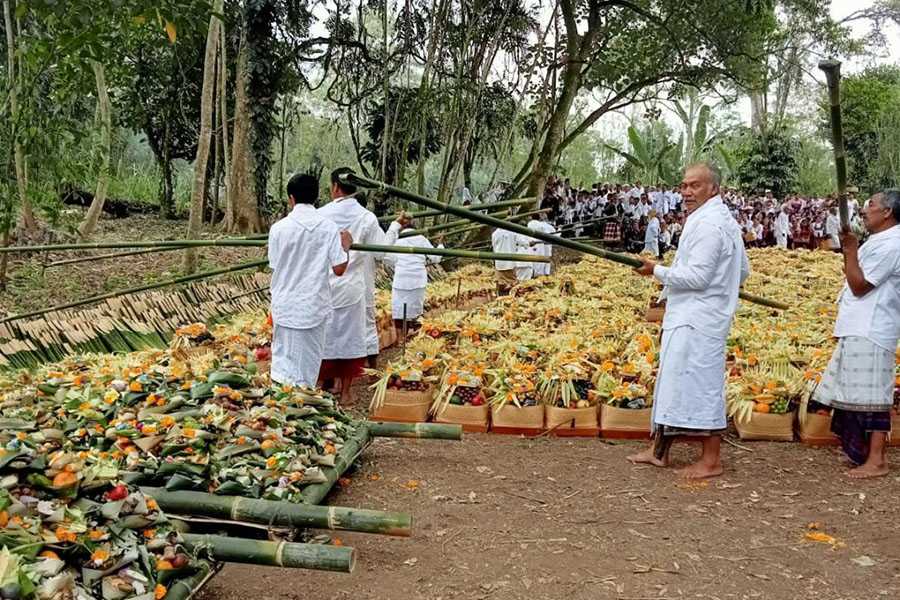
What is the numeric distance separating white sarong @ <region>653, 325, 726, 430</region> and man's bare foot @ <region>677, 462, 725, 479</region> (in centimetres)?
26

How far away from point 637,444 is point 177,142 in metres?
16.1

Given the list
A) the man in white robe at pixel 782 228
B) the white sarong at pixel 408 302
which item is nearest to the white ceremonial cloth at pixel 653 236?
the man in white robe at pixel 782 228

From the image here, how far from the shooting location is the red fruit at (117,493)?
109 inches

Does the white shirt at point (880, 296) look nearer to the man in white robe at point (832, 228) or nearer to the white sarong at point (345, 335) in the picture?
the white sarong at point (345, 335)

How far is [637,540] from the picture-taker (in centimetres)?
364

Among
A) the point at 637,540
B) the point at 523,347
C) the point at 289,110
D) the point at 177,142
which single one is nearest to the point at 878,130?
the point at 289,110

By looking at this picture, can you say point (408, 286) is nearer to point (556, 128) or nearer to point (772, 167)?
point (556, 128)

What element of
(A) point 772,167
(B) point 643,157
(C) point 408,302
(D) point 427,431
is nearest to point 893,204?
(D) point 427,431

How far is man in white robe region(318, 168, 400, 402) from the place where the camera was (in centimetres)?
588

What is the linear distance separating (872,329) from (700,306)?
98 centimetres

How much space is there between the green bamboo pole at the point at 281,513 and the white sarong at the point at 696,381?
1.98 metres

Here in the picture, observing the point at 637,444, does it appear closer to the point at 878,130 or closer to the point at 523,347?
the point at 523,347

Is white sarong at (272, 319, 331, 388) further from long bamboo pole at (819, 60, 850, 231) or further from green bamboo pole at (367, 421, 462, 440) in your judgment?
long bamboo pole at (819, 60, 850, 231)

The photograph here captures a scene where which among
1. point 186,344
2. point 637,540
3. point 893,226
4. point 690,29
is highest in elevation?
point 690,29
